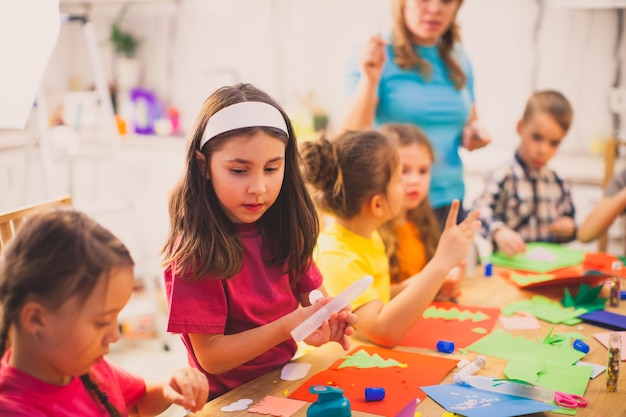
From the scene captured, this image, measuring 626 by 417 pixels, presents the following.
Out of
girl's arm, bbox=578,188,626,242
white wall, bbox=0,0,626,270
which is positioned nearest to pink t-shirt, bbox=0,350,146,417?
girl's arm, bbox=578,188,626,242

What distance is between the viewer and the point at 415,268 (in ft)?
6.46

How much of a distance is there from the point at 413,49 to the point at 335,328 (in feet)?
3.74

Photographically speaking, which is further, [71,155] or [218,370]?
[71,155]

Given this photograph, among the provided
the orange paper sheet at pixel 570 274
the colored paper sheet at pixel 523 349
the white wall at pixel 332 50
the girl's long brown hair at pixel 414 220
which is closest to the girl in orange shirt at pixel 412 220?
the girl's long brown hair at pixel 414 220

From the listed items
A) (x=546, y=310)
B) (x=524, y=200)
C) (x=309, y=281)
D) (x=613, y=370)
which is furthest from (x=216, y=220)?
(x=524, y=200)

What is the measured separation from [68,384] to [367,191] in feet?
2.90

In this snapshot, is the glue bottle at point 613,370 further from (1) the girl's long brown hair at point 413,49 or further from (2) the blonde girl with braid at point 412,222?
(1) the girl's long brown hair at point 413,49

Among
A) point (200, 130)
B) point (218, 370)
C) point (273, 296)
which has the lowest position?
point (218, 370)

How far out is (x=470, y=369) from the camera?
52.1 inches

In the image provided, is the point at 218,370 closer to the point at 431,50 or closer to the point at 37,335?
the point at 37,335

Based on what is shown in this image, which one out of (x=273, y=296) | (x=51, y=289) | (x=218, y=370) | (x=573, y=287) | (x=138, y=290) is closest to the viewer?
(x=51, y=289)

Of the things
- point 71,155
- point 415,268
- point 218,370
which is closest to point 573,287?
point 415,268

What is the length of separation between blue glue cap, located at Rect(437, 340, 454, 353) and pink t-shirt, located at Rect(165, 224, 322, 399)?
0.92 ft

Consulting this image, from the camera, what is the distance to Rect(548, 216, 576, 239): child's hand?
2.36 m
